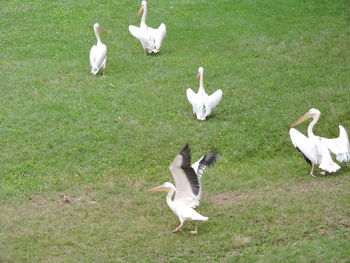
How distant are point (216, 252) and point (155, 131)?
6.47 m

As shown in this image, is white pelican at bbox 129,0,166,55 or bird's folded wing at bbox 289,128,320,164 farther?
white pelican at bbox 129,0,166,55

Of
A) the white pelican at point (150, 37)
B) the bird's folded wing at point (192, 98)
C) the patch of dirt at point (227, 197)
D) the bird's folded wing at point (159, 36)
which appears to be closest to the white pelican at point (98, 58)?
the white pelican at point (150, 37)

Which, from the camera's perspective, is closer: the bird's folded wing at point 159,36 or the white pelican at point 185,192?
the white pelican at point 185,192

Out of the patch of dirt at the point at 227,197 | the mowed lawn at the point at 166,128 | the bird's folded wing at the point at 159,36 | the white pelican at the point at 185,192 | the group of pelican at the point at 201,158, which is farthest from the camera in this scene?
the bird's folded wing at the point at 159,36

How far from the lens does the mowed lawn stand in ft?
47.7

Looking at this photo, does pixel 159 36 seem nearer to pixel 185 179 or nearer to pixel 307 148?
pixel 307 148

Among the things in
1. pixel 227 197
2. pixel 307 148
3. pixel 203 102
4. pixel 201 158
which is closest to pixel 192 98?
pixel 203 102

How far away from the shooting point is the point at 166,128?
20031 mm

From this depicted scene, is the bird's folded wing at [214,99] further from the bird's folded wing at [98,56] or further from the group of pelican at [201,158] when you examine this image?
the bird's folded wing at [98,56]

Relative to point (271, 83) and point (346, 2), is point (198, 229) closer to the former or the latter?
point (271, 83)

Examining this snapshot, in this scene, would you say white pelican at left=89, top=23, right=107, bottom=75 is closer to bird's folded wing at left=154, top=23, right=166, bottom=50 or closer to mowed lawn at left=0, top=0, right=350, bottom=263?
mowed lawn at left=0, top=0, right=350, bottom=263

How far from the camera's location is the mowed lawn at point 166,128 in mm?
14547

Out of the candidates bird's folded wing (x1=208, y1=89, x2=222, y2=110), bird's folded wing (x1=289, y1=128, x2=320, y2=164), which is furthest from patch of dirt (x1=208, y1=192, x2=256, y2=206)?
bird's folded wing (x1=208, y1=89, x2=222, y2=110)

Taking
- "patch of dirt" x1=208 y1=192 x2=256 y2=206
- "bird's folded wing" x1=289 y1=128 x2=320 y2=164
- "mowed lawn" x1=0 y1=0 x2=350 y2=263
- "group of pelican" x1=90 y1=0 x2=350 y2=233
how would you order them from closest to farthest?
"group of pelican" x1=90 y1=0 x2=350 y2=233 → "mowed lawn" x1=0 y1=0 x2=350 y2=263 → "patch of dirt" x1=208 y1=192 x2=256 y2=206 → "bird's folded wing" x1=289 y1=128 x2=320 y2=164
